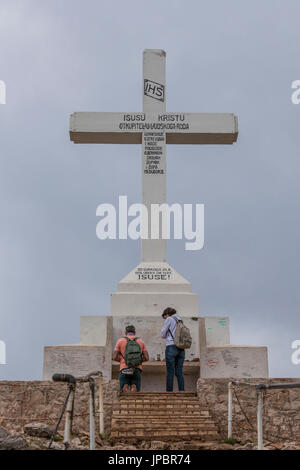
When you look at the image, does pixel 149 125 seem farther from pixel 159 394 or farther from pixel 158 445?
pixel 158 445

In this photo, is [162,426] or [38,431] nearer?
[38,431]

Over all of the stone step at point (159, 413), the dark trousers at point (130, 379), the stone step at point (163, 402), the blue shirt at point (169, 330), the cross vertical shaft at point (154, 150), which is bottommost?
the stone step at point (159, 413)

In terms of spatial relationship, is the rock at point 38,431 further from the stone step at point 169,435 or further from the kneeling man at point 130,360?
the kneeling man at point 130,360

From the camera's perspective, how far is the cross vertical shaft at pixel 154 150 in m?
12.1

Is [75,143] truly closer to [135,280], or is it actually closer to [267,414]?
[135,280]

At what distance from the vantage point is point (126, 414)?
7.89m

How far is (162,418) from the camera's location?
25.3ft

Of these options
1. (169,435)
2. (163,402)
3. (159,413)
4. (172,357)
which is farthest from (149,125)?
(169,435)

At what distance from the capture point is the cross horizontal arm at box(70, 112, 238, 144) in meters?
12.8

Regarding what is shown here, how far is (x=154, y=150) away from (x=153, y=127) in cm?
50

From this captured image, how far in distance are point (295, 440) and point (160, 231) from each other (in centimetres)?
537

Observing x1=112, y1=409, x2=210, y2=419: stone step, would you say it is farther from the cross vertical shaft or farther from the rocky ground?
the cross vertical shaft

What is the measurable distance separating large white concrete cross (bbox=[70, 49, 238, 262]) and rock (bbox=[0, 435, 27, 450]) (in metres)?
7.11

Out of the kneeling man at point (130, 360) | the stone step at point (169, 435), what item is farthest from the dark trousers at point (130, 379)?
the stone step at point (169, 435)
